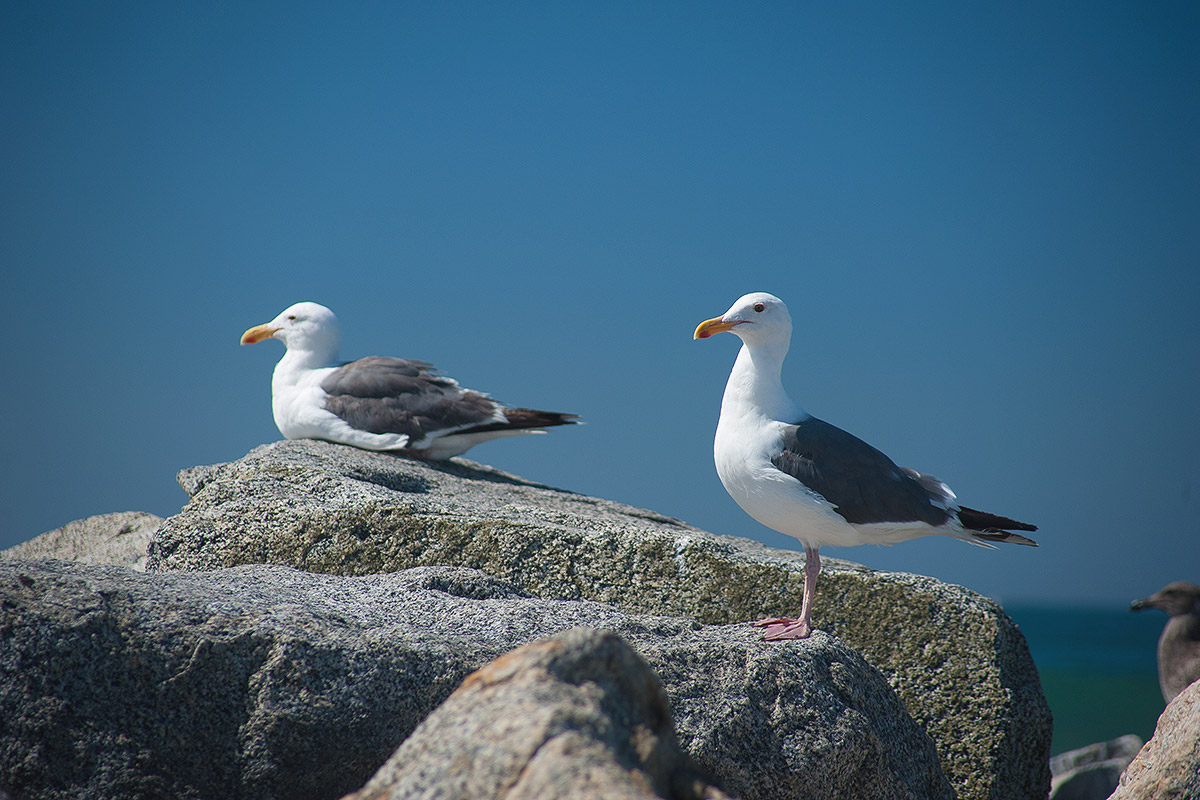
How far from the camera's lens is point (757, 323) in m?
5.98

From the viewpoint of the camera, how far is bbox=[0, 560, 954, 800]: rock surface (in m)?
3.20

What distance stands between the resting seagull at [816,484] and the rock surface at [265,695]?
133 cm

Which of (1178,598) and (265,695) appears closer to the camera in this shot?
(265,695)

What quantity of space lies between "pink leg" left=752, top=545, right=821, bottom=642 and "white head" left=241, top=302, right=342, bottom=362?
6684mm

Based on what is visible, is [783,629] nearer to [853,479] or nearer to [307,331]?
[853,479]

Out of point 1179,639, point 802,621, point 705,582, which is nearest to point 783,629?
point 802,621

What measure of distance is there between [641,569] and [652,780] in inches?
138

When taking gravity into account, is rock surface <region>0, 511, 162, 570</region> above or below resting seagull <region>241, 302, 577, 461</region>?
below

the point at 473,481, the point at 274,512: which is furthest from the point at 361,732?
the point at 473,481

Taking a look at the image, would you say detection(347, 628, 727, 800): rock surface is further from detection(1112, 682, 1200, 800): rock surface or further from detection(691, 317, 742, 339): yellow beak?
detection(691, 317, 742, 339): yellow beak

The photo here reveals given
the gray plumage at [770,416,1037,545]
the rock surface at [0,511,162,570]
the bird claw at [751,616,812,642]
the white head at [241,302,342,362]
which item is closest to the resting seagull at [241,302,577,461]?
the white head at [241,302,342,362]

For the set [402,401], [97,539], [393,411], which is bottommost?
[97,539]

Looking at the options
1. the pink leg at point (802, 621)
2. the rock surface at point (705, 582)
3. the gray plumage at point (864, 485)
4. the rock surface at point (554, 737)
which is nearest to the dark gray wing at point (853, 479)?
the gray plumage at point (864, 485)

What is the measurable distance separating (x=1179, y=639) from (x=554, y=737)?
881 cm
